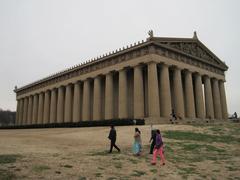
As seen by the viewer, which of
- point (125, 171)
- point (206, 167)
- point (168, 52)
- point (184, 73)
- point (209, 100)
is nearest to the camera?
point (125, 171)

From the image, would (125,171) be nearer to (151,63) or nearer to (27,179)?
(27,179)

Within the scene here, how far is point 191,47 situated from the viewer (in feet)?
179

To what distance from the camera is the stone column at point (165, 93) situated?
4503 centimetres

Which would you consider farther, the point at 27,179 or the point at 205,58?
the point at 205,58

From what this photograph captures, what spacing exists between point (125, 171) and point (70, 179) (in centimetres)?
297

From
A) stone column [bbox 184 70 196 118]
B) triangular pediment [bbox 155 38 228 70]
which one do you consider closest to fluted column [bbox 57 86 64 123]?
stone column [bbox 184 70 196 118]

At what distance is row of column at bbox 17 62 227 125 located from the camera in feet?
149

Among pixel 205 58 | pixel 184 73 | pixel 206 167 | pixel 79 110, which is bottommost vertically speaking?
pixel 206 167

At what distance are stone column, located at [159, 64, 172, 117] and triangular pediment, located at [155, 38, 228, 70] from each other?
4.54m

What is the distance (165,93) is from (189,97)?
7154 mm

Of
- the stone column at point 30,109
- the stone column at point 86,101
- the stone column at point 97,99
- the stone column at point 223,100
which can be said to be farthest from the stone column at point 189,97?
the stone column at point 30,109

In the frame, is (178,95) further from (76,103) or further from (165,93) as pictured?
(76,103)

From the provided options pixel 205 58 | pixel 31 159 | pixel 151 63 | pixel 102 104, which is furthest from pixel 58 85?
pixel 31 159

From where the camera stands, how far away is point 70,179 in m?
11.0
